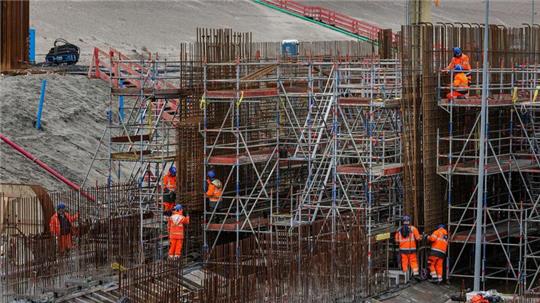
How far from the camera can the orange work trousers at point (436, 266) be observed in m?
31.9

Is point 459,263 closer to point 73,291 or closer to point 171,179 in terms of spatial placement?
point 171,179

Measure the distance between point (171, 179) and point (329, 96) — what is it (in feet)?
14.6

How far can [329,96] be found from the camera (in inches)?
1344

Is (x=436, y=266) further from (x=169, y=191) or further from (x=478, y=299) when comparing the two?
(x=169, y=191)

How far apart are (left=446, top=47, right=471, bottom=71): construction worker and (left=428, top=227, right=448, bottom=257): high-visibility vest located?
3885 mm

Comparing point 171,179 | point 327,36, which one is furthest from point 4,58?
point 327,36

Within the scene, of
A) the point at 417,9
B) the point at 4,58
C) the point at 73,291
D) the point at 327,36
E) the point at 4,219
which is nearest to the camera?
the point at 73,291

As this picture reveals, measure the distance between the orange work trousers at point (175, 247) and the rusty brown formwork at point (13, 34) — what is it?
57.3ft

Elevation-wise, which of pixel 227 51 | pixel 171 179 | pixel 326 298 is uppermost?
pixel 227 51

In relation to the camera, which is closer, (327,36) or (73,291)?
(73,291)

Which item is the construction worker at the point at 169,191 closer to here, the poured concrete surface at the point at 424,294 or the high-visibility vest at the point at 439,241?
the poured concrete surface at the point at 424,294

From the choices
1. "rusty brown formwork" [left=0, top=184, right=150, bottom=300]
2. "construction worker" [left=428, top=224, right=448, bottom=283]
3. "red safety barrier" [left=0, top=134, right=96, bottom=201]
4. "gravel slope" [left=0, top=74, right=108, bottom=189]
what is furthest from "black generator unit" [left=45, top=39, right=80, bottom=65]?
"construction worker" [left=428, top=224, right=448, bottom=283]

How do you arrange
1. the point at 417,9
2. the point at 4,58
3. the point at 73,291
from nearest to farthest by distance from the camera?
the point at 73,291
the point at 417,9
the point at 4,58

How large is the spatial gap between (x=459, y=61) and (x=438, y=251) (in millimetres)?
4484
